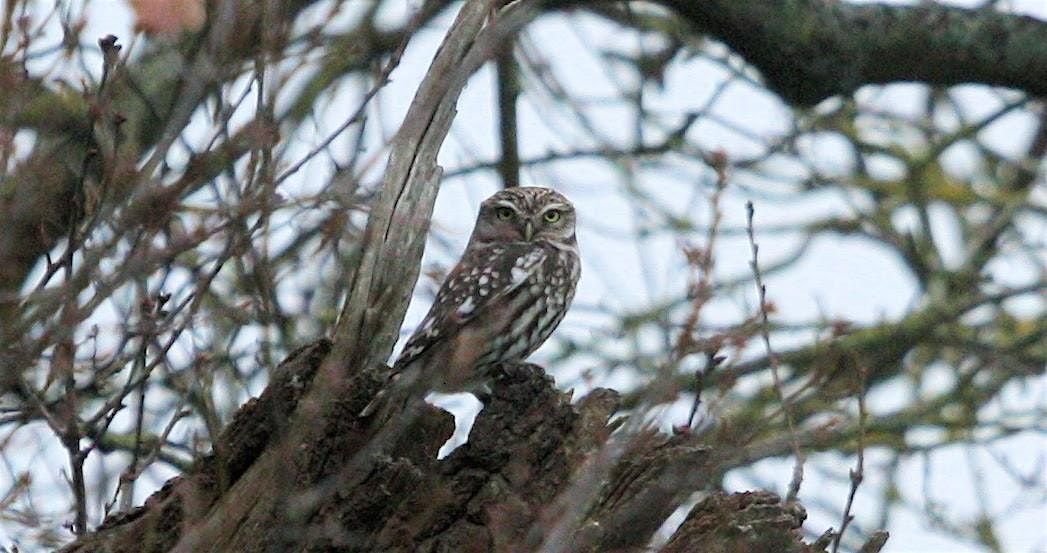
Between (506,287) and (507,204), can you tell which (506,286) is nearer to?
(506,287)

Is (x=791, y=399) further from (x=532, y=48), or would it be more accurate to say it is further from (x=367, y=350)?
(x=532, y=48)

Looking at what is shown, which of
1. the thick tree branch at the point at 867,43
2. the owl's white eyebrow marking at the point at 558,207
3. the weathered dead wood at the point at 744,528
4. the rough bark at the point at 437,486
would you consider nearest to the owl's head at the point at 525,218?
the owl's white eyebrow marking at the point at 558,207

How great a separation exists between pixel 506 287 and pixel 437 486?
5.72 ft

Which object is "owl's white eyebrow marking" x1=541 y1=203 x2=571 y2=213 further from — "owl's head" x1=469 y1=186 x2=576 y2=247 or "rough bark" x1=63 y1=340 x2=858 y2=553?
"rough bark" x1=63 y1=340 x2=858 y2=553

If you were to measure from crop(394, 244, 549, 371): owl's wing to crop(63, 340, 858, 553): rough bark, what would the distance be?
1.06 m

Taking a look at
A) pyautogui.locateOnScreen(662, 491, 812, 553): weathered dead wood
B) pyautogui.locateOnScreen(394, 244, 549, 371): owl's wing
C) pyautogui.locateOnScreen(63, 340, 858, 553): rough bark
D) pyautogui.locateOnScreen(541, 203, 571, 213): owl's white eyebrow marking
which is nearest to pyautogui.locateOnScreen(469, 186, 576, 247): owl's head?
pyautogui.locateOnScreen(541, 203, 571, 213): owl's white eyebrow marking

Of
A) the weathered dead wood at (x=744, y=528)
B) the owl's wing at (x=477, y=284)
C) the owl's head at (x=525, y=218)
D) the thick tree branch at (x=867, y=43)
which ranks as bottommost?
the weathered dead wood at (x=744, y=528)

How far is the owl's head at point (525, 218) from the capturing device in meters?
6.64

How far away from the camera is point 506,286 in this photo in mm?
6004

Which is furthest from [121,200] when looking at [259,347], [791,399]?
[259,347]

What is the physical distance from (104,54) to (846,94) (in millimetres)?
3659

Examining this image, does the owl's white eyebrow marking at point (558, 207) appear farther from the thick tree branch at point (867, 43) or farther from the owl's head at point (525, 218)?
the thick tree branch at point (867, 43)

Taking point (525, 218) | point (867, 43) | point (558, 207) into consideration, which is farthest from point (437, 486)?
point (867, 43)

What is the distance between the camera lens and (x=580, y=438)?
442cm
